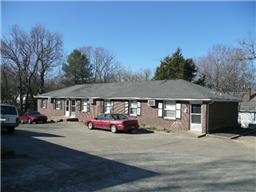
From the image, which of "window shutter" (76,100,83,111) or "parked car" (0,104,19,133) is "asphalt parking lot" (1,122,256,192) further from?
"window shutter" (76,100,83,111)

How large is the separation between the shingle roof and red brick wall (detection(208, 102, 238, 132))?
2.04 feet

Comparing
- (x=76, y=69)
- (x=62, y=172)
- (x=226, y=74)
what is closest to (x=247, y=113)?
(x=226, y=74)

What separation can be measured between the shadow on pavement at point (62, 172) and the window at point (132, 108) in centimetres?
1782

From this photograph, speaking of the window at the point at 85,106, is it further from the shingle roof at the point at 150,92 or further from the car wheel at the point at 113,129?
the car wheel at the point at 113,129

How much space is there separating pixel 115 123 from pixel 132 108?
19.9ft

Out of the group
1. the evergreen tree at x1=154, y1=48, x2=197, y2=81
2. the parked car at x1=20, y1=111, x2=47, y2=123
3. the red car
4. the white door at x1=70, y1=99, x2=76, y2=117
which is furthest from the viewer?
the evergreen tree at x1=154, y1=48, x2=197, y2=81

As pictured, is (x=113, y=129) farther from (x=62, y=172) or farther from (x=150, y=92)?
(x=62, y=172)

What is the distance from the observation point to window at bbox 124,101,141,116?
1343 inches

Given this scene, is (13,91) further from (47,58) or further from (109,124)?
(109,124)

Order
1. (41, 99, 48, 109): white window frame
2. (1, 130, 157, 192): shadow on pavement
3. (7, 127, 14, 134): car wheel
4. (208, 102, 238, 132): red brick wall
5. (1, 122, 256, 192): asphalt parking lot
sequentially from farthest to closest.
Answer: (41, 99, 48, 109): white window frame → (208, 102, 238, 132): red brick wall → (7, 127, 14, 134): car wheel → (1, 122, 256, 192): asphalt parking lot → (1, 130, 157, 192): shadow on pavement

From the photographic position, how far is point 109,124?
2952 cm

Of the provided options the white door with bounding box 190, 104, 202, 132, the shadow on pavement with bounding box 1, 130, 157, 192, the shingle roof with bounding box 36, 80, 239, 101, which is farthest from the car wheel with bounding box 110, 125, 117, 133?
the shadow on pavement with bounding box 1, 130, 157, 192

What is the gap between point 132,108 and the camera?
3472cm

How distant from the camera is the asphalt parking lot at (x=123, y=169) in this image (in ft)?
34.0
